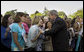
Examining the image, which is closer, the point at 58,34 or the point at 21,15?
the point at 58,34

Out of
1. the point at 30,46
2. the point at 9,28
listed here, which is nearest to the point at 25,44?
the point at 30,46

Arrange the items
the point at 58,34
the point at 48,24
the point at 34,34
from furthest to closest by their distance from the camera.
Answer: the point at 48,24 → the point at 34,34 → the point at 58,34

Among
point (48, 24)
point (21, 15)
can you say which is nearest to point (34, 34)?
point (21, 15)

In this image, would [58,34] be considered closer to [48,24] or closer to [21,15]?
[48,24]

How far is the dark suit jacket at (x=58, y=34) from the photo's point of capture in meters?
6.54

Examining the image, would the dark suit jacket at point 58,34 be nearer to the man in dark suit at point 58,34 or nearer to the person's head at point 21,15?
the man in dark suit at point 58,34

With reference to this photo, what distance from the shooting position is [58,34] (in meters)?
6.59

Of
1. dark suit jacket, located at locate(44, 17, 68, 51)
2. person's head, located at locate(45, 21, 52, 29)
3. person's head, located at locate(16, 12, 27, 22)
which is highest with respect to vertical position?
person's head, located at locate(16, 12, 27, 22)

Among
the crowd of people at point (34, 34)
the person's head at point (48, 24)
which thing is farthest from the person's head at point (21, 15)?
the person's head at point (48, 24)

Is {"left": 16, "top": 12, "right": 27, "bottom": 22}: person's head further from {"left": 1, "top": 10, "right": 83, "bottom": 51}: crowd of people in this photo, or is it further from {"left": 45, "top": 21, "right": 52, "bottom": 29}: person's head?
{"left": 45, "top": 21, "right": 52, "bottom": 29}: person's head

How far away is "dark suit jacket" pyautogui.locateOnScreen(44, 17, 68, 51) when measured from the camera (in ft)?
21.5

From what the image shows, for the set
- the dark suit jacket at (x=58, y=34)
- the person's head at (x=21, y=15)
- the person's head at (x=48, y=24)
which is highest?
the person's head at (x=21, y=15)

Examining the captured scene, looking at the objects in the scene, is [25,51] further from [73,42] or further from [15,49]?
[73,42]

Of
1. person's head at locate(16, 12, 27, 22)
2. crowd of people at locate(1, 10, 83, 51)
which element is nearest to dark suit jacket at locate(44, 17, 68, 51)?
crowd of people at locate(1, 10, 83, 51)
